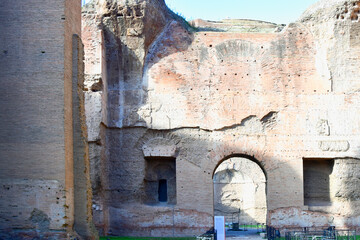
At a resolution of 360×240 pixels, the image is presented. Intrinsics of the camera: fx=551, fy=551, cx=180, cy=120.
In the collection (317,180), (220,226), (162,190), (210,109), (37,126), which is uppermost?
(210,109)

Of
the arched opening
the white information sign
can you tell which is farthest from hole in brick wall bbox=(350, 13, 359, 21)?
the white information sign

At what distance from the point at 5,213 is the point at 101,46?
244 inches

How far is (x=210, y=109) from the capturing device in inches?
573

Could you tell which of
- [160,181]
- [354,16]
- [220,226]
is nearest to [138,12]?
[160,181]

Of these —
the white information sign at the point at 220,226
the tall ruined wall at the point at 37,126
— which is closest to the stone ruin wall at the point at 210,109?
the white information sign at the point at 220,226

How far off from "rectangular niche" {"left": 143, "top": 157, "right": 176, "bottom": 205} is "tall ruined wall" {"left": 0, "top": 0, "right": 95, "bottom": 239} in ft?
15.7

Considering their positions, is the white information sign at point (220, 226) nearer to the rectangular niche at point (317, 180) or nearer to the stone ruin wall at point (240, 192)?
the rectangular niche at point (317, 180)

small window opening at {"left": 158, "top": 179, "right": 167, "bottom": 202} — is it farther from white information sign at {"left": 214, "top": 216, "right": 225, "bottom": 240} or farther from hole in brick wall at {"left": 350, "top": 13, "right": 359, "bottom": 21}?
hole in brick wall at {"left": 350, "top": 13, "right": 359, "bottom": 21}

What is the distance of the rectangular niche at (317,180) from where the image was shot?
575 inches

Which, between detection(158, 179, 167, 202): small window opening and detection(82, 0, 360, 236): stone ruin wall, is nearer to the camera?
detection(82, 0, 360, 236): stone ruin wall

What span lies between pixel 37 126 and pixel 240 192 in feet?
42.2

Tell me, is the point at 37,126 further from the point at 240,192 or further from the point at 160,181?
the point at 240,192

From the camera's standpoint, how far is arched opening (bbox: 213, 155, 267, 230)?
66.3 feet

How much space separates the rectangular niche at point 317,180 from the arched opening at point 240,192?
5194 mm
